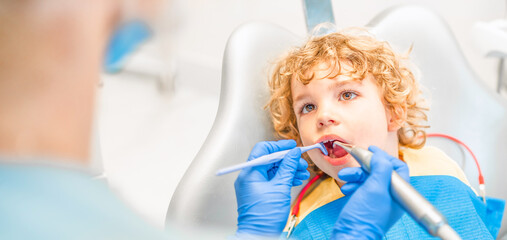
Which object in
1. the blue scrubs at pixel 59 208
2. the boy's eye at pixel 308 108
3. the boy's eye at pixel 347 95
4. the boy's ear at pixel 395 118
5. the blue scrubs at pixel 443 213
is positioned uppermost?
the blue scrubs at pixel 59 208

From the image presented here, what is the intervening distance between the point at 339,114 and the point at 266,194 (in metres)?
0.26

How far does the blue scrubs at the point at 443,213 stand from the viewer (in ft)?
3.50

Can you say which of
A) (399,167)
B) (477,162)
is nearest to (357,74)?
(399,167)

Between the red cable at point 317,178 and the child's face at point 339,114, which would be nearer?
the child's face at point 339,114

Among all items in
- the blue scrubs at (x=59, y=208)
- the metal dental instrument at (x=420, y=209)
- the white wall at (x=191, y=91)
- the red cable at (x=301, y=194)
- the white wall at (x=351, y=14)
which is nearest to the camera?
the blue scrubs at (x=59, y=208)

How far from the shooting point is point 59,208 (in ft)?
1.28

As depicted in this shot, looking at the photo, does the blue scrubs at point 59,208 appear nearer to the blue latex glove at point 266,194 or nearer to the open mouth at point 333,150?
the blue latex glove at point 266,194

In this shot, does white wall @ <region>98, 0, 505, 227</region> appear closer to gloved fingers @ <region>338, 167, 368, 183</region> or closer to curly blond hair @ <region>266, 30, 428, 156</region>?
curly blond hair @ <region>266, 30, 428, 156</region>


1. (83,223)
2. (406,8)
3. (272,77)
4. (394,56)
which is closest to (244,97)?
(272,77)

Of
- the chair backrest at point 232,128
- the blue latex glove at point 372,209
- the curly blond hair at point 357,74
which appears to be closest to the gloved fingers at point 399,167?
the blue latex glove at point 372,209

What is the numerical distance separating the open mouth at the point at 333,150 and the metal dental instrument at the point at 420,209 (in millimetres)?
192

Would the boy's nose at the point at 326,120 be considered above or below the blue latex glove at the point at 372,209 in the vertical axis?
above

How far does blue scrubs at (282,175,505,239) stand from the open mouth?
159 mm

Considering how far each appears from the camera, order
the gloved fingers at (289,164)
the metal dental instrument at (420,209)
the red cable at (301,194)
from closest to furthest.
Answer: the metal dental instrument at (420,209)
the gloved fingers at (289,164)
the red cable at (301,194)
